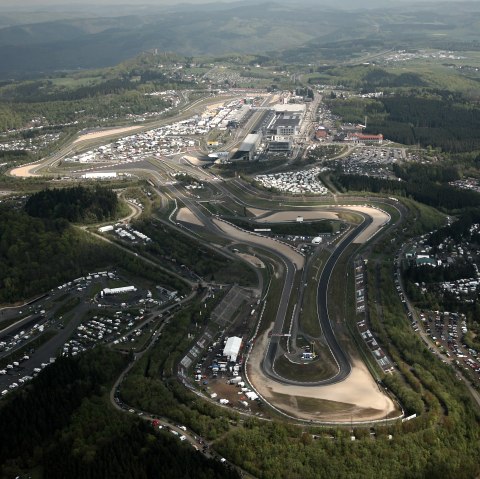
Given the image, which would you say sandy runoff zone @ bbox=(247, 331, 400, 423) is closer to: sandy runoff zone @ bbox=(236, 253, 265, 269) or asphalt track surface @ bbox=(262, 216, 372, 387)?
asphalt track surface @ bbox=(262, 216, 372, 387)

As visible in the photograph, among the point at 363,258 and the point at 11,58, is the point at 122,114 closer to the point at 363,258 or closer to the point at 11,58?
the point at 363,258

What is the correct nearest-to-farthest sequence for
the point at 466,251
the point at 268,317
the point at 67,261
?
the point at 268,317 < the point at 67,261 < the point at 466,251

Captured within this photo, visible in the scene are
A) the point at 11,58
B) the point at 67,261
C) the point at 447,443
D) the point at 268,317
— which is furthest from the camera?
the point at 11,58

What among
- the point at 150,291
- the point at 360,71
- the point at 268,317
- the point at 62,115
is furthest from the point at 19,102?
the point at 268,317

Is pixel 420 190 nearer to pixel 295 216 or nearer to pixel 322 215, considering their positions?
pixel 322 215

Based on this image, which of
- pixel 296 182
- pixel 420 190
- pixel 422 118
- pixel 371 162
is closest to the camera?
pixel 420 190

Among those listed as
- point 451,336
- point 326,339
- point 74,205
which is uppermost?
point 74,205

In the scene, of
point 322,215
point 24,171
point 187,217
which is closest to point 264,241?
point 322,215

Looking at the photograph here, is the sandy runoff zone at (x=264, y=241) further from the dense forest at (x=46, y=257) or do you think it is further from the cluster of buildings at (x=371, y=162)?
the cluster of buildings at (x=371, y=162)
